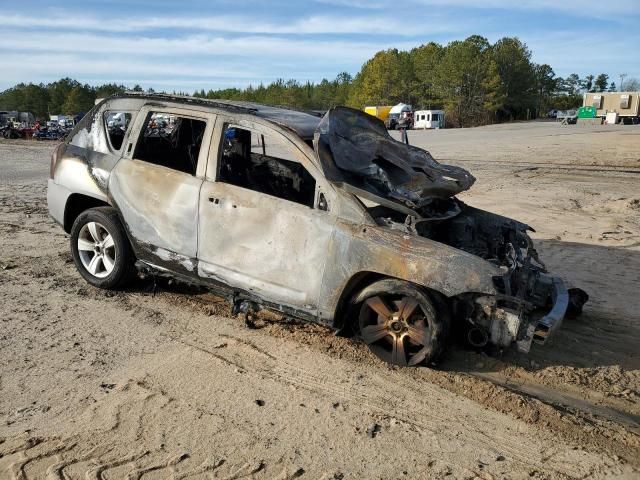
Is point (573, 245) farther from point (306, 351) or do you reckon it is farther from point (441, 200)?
point (306, 351)

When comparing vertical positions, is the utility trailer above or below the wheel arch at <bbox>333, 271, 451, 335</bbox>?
above

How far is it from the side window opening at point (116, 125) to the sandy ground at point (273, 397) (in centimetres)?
151

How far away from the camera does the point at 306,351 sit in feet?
15.0

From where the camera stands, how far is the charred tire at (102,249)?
214 inches

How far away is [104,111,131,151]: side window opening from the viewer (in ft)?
18.3

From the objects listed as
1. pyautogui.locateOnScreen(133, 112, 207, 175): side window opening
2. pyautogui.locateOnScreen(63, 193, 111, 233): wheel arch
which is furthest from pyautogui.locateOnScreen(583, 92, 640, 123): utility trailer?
pyautogui.locateOnScreen(63, 193, 111, 233): wheel arch

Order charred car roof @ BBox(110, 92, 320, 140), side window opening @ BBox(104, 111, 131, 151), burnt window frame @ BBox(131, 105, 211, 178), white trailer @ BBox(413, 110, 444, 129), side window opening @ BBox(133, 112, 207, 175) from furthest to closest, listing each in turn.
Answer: white trailer @ BBox(413, 110, 444, 129) → side window opening @ BBox(104, 111, 131, 151) → side window opening @ BBox(133, 112, 207, 175) → burnt window frame @ BBox(131, 105, 211, 178) → charred car roof @ BBox(110, 92, 320, 140)

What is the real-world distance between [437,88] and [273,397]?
8750 centimetres

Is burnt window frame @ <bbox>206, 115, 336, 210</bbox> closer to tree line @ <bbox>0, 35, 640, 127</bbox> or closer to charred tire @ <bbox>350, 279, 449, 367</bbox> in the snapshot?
charred tire @ <bbox>350, 279, 449, 367</bbox>

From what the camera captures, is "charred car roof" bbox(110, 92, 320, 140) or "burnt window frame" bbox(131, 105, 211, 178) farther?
"burnt window frame" bbox(131, 105, 211, 178)

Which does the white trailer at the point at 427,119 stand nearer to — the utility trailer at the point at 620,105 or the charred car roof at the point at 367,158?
the utility trailer at the point at 620,105

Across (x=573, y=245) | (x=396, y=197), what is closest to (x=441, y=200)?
(x=396, y=197)

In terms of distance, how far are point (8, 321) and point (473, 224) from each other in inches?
168

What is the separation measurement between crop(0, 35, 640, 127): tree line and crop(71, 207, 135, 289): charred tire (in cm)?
6354
